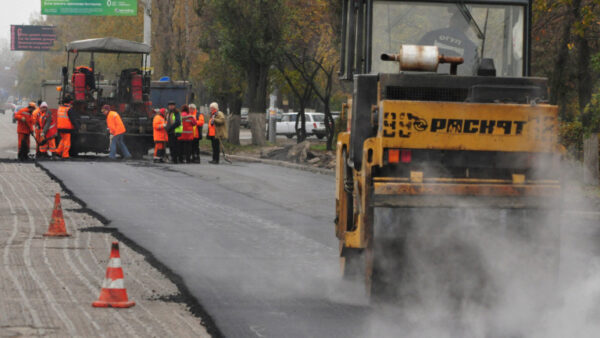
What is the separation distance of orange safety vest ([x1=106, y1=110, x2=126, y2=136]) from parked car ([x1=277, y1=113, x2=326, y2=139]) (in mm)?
24089

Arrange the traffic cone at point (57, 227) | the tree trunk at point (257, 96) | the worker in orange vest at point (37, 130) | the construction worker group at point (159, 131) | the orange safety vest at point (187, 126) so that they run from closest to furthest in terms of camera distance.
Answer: the traffic cone at point (57, 227) → the orange safety vest at point (187, 126) → the construction worker group at point (159, 131) → the worker in orange vest at point (37, 130) → the tree trunk at point (257, 96)

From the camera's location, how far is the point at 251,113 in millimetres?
33156

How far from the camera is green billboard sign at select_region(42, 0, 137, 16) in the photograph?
1735 inches

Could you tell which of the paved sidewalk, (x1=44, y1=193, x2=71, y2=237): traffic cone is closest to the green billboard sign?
the paved sidewalk

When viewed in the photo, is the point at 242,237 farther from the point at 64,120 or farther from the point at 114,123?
the point at 64,120

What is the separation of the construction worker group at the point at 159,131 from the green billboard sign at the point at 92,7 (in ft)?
58.3

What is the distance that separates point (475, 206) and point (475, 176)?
309mm

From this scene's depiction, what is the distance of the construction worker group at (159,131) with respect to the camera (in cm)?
2556

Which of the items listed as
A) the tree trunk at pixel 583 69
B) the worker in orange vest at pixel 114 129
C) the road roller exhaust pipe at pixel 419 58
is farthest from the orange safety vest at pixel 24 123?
the road roller exhaust pipe at pixel 419 58

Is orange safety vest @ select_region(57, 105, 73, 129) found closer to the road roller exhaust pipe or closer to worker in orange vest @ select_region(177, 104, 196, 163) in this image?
worker in orange vest @ select_region(177, 104, 196, 163)

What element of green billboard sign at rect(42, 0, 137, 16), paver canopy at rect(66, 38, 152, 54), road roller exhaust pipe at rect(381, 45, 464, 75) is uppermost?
green billboard sign at rect(42, 0, 137, 16)

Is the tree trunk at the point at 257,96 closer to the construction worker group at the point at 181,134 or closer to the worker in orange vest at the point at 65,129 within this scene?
the construction worker group at the point at 181,134

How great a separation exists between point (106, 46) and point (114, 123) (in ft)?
11.0

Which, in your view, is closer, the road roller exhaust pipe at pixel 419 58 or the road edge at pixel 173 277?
the road edge at pixel 173 277
